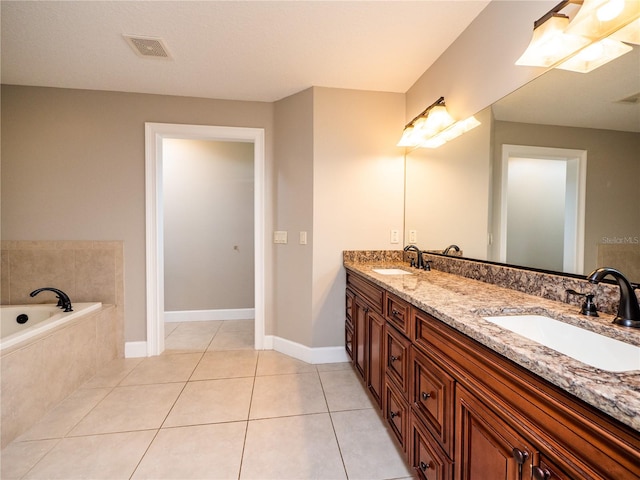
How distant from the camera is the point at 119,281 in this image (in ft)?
8.57

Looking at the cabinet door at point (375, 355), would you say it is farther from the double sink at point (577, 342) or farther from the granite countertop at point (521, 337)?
the double sink at point (577, 342)

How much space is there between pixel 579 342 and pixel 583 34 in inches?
43.0

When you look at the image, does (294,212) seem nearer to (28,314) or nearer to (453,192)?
(453,192)

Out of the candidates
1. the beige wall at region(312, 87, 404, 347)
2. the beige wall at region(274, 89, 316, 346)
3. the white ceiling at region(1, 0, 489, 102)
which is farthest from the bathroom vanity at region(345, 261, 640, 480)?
the white ceiling at region(1, 0, 489, 102)

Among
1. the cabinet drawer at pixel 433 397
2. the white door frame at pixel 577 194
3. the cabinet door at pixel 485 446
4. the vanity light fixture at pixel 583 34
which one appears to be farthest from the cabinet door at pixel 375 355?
the vanity light fixture at pixel 583 34

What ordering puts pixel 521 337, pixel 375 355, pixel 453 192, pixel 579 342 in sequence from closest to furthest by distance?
pixel 521 337 < pixel 579 342 < pixel 375 355 < pixel 453 192

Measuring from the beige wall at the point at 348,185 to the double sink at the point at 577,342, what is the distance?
5.22 feet

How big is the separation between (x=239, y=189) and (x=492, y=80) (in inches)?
116

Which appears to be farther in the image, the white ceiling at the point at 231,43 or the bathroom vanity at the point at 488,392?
the white ceiling at the point at 231,43

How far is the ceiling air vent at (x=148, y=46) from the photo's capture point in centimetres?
187

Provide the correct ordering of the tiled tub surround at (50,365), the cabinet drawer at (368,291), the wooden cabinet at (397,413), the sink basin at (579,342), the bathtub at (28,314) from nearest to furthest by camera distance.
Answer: the sink basin at (579,342) < the wooden cabinet at (397,413) < the tiled tub surround at (50,365) < the cabinet drawer at (368,291) < the bathtub at (28,314)

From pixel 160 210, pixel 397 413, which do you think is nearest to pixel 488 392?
pixel 397 413

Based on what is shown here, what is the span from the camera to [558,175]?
4.10ft

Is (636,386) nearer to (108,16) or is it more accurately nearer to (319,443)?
(319,443)
